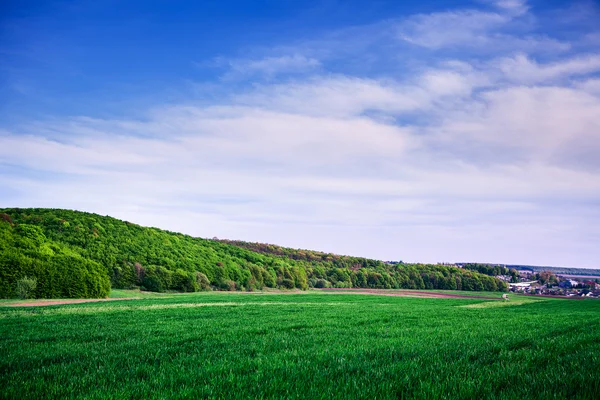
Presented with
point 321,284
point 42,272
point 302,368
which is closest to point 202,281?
point 42,272

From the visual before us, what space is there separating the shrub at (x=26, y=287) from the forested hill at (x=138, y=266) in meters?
0.72

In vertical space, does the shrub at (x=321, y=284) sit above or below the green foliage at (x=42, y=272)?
below

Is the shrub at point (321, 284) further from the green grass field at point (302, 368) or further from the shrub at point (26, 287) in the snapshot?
the green grass field at point (302, 368)

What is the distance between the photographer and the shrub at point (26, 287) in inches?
1711

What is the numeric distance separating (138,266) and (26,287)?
3267 cm

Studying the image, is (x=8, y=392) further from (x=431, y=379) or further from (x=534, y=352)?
(x=534, y=352)

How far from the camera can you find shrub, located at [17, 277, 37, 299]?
43.5 metres

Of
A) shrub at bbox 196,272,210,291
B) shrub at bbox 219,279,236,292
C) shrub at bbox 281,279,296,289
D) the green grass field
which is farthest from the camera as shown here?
shrub at bbox 281,279,296,289

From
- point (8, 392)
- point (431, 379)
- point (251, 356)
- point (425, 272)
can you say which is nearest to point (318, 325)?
point (251, 356)

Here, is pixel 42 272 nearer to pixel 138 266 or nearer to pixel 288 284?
pixel 138 266

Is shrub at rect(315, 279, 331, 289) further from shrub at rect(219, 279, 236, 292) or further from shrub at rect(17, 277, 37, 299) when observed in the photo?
shrub at rect(17, 277, 37, 299)

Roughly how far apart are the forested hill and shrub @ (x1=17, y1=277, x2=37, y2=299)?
2.37 feet

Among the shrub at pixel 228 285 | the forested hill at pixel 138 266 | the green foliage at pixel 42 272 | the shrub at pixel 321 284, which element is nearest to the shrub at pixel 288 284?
the forested hill at pixel 138 266

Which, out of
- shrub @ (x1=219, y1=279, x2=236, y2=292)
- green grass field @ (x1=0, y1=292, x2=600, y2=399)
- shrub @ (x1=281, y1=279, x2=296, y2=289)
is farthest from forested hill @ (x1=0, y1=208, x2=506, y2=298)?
green grass field @ (x1=0, y1=292, x2=600, y2=399)
